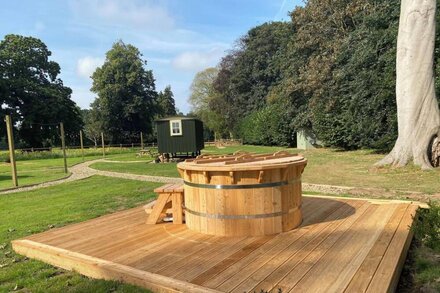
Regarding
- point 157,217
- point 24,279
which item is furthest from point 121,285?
point 157,217

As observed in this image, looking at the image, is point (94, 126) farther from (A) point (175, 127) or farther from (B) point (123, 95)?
(A) point (175, 127)

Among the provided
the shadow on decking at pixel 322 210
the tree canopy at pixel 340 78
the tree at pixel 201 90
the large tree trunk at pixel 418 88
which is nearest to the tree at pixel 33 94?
the tree at pixel 201 90

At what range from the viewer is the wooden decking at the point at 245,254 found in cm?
263

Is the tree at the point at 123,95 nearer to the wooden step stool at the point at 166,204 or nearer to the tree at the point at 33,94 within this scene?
the tree at the point at 33,94

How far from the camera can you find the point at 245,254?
325cm

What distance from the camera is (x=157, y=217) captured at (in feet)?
15.2

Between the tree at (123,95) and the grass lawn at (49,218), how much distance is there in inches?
1349

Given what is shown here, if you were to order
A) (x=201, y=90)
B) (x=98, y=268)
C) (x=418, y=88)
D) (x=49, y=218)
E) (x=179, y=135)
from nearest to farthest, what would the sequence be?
(x=98, y=268), (x=49, y=218), (x=418, y=88), (x=179, y=135), (x=201, y=90)

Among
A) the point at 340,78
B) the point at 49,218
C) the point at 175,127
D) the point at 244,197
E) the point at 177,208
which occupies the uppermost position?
the point at 340,78

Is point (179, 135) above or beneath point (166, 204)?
above

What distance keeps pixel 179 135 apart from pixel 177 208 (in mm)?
14626

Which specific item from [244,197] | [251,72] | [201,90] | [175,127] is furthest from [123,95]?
[244,197]

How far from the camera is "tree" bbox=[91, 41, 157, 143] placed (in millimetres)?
43156

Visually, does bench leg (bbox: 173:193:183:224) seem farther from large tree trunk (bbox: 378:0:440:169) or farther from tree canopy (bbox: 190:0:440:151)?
tree canopy (bbox: 190:0:440:151)
